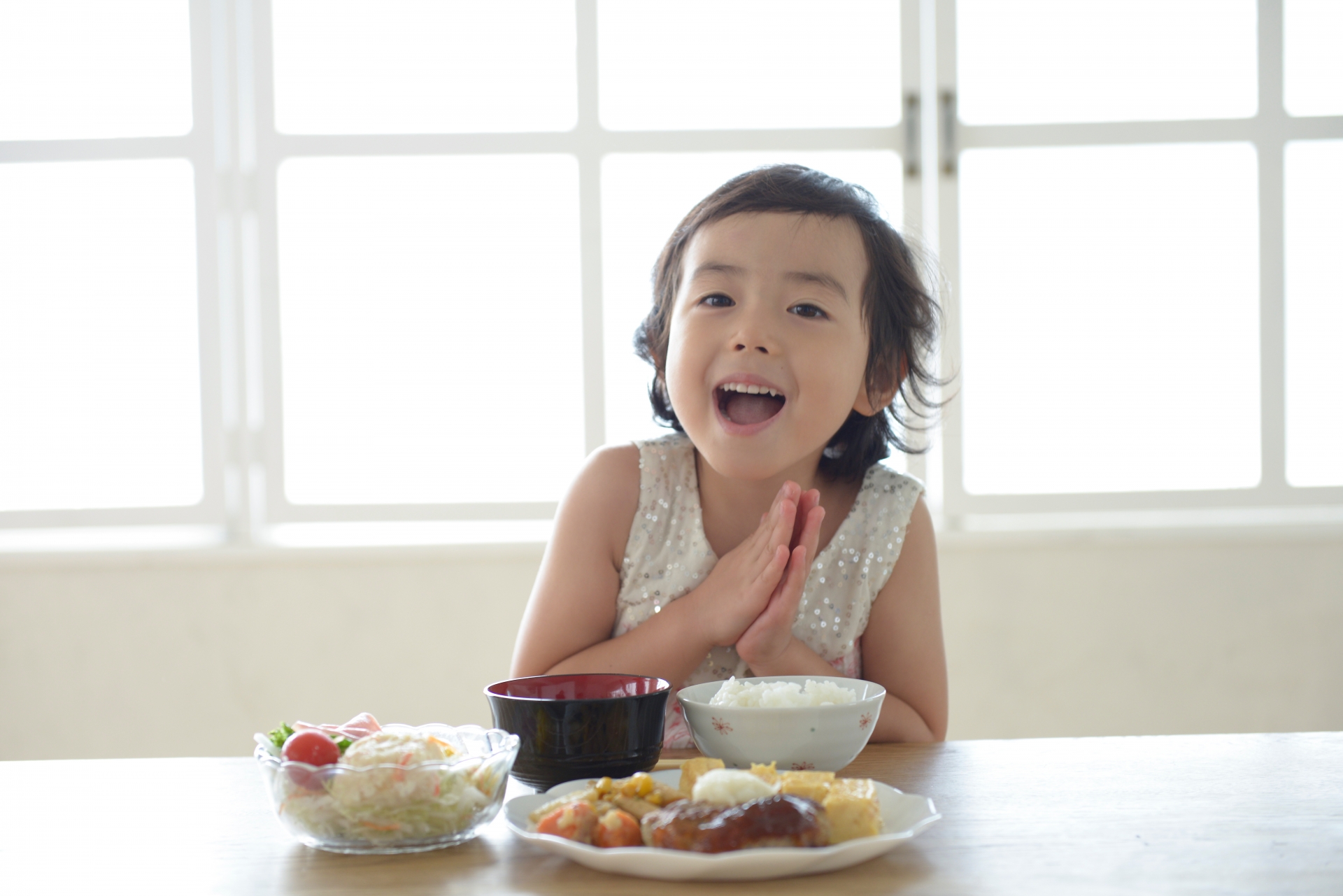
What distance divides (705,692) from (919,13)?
1803 mm

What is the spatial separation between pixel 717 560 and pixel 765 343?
0.30 metres

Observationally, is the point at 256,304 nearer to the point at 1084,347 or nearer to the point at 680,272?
the point at 680,272

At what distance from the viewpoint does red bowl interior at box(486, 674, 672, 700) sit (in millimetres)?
804

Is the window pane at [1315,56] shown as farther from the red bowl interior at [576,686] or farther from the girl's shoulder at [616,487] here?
the red bowl interior at [576,686]

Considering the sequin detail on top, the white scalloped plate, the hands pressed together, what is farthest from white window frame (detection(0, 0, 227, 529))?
the white scalloped plate

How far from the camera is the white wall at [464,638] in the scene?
6.95ft

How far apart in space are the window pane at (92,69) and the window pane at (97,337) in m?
0.10

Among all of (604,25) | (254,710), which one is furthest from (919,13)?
(254,710)

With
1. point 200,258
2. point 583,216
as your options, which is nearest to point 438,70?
point 583,216

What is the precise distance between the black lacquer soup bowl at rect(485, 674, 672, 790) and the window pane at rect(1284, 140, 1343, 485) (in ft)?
6.58

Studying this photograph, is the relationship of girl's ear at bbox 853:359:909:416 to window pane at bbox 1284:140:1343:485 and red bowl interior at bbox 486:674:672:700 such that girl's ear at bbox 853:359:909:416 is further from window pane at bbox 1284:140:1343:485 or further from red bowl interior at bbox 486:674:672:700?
window pane at bbox 1284:140:1343:485

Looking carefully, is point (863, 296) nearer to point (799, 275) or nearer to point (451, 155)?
point (799, 275)

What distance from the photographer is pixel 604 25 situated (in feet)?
7.38

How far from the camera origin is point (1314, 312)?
7.44 ft
